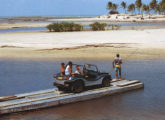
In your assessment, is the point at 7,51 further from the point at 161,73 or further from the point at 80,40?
the point at 161,73

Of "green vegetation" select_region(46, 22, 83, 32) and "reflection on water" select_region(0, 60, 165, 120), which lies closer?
"reflection on water" select_region(0, 60, 165, 120)

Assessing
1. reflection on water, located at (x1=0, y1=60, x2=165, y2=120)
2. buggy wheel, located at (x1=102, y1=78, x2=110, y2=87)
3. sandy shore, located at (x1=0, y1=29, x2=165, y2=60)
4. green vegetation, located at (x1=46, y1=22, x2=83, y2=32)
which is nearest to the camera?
reflection on water, located at (x1=0, y1=60, x2=165, y2=120)

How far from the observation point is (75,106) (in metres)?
12.5

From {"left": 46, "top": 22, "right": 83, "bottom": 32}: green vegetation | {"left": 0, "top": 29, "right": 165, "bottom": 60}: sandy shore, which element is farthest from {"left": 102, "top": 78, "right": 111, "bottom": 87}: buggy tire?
{"left": 46, "top": 22, "right": 83, "bottom": 32}: green vegetation

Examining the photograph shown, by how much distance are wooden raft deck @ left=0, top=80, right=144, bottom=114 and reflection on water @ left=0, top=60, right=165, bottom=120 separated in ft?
0.72

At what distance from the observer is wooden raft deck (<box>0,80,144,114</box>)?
11688 millimetres

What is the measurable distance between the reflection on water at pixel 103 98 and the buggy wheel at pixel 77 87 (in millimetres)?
649

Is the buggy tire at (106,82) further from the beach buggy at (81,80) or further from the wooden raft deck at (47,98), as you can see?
the wooden raft deck at (47,98)

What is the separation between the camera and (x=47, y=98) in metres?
12.7

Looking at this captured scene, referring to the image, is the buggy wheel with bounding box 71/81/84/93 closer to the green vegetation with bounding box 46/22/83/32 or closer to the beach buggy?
the beach buggy

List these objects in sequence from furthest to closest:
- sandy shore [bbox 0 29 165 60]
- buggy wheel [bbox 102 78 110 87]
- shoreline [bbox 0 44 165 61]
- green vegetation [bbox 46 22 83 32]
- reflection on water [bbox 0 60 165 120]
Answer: green vegetation [bbox 46 22 83 32] → sandy shore [bbox 0 29 165 60] → shoreline [bbox 0 44 165 61] → buggy wheel [bbox 102 78 110 87] → reflection on water [bbox 0 60 165 120]

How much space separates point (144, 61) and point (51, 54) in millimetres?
8220

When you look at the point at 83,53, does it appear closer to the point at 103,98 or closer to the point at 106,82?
the point at 106,82

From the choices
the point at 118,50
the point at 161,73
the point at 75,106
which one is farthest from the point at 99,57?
the point at 75,106
